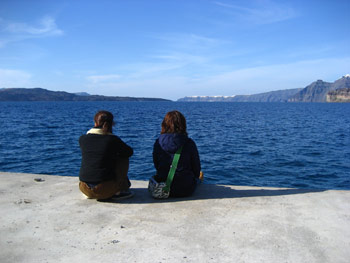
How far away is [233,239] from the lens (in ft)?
11.5

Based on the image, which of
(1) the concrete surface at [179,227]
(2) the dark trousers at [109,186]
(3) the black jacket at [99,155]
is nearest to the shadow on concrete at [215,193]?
(1) the concrete surface at [179,227]

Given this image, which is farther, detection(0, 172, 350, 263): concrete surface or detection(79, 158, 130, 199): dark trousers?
detection(79, 158, 130, 199): dark trousers

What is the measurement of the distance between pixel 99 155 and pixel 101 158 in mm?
56

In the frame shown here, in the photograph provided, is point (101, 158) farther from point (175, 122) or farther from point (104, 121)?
point (175, 122)

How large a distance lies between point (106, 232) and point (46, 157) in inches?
603

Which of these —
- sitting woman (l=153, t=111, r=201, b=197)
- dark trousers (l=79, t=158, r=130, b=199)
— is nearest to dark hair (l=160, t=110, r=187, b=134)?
sitting woman (l=153, t=111, r=201, b=197)

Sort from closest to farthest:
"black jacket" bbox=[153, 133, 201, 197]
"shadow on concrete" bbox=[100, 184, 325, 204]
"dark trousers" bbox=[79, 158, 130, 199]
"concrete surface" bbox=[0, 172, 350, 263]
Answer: "concrete surface" bbox=[0, 172, 350, 263] < "dark trousers" bbox=[79, 158, 130, 199] < "black jacket" bbox=[153, 133, 201, 197] < "shadow on concrete" bbox=[100, 184, 325, 204]

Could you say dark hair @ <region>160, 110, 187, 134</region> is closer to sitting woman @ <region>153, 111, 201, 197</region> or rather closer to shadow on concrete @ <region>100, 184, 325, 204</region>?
sitting woman @ <region>153, 111, 201, 197</region>

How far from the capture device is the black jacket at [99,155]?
4.62m

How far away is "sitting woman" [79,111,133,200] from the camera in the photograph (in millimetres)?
4637

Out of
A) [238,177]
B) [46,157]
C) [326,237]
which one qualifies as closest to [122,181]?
[326,237]

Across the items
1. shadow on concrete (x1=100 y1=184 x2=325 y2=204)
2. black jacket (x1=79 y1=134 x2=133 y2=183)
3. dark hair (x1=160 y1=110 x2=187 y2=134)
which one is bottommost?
shadow on concrete (x1=100 y1=184 x2=325 y2=204)

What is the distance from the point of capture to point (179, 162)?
4898mm

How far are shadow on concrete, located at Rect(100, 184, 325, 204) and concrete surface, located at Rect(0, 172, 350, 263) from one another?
0.06 feet
